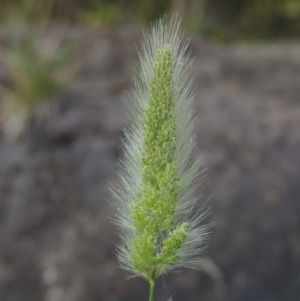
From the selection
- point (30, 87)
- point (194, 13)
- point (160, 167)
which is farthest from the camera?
point (194, 13)

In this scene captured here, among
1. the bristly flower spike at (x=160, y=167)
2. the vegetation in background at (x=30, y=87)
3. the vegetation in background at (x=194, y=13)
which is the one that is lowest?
the bristly flower spike at (x=160, y=167)

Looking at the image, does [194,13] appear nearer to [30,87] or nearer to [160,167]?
[30,87]

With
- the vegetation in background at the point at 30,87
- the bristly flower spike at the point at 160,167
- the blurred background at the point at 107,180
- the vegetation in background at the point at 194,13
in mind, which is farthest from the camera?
the vegetation in background at the point at 194,13

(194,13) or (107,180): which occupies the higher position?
(194,13)

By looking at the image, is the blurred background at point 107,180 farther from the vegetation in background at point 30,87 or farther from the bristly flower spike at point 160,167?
the bristly flower spike at point 160,167

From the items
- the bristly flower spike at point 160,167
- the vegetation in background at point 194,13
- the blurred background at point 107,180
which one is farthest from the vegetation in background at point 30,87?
the bristly flower spike at point 160,167

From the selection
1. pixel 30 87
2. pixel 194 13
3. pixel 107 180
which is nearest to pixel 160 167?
pixel 107 180

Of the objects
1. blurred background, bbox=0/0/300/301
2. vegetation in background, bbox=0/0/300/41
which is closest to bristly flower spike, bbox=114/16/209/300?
blurred background, bbox=0/0/300/301
